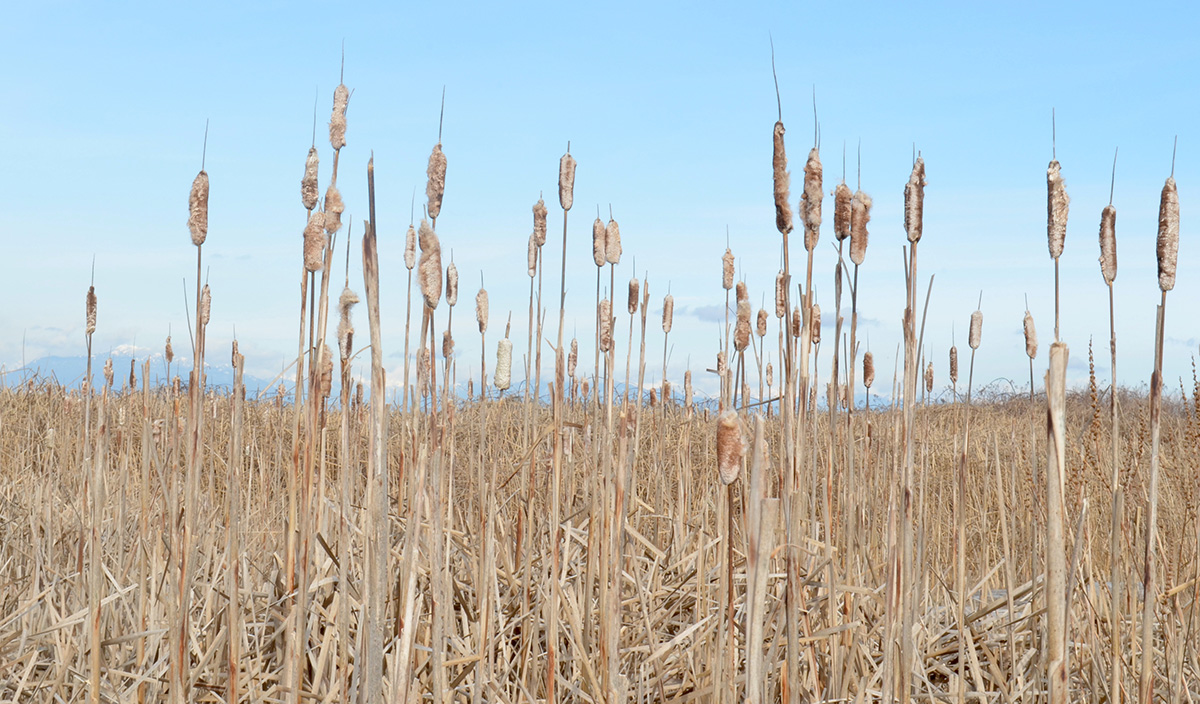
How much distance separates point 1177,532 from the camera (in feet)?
13.5

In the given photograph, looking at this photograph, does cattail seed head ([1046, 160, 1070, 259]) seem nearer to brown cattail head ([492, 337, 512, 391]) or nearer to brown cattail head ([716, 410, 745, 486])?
brown cattail head ([716, 410, 745, 486])

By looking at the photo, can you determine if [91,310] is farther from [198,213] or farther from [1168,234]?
[1168,234]

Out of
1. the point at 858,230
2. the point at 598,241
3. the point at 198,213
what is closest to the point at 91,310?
the point at 198,213

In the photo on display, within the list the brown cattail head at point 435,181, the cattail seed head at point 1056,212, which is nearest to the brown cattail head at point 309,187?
the brown cattail head at point 435,181

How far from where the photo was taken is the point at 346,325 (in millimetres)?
1275

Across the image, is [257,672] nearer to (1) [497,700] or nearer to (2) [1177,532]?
(1) [497,700]

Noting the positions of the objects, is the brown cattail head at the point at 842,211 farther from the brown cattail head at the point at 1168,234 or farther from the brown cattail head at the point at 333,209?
the brown cattail head at the point at 333,209

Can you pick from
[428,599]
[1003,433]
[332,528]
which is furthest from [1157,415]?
[1003,433]

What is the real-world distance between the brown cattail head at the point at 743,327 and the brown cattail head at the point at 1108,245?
58 cm

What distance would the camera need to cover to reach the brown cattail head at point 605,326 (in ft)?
6.24

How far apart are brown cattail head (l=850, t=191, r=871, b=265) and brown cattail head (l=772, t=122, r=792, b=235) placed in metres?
0.10

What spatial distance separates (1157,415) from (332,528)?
1958mm

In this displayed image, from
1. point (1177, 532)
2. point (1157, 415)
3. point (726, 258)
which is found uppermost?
point (726, 258)

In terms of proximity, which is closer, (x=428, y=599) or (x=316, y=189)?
(x=316, y=189)
